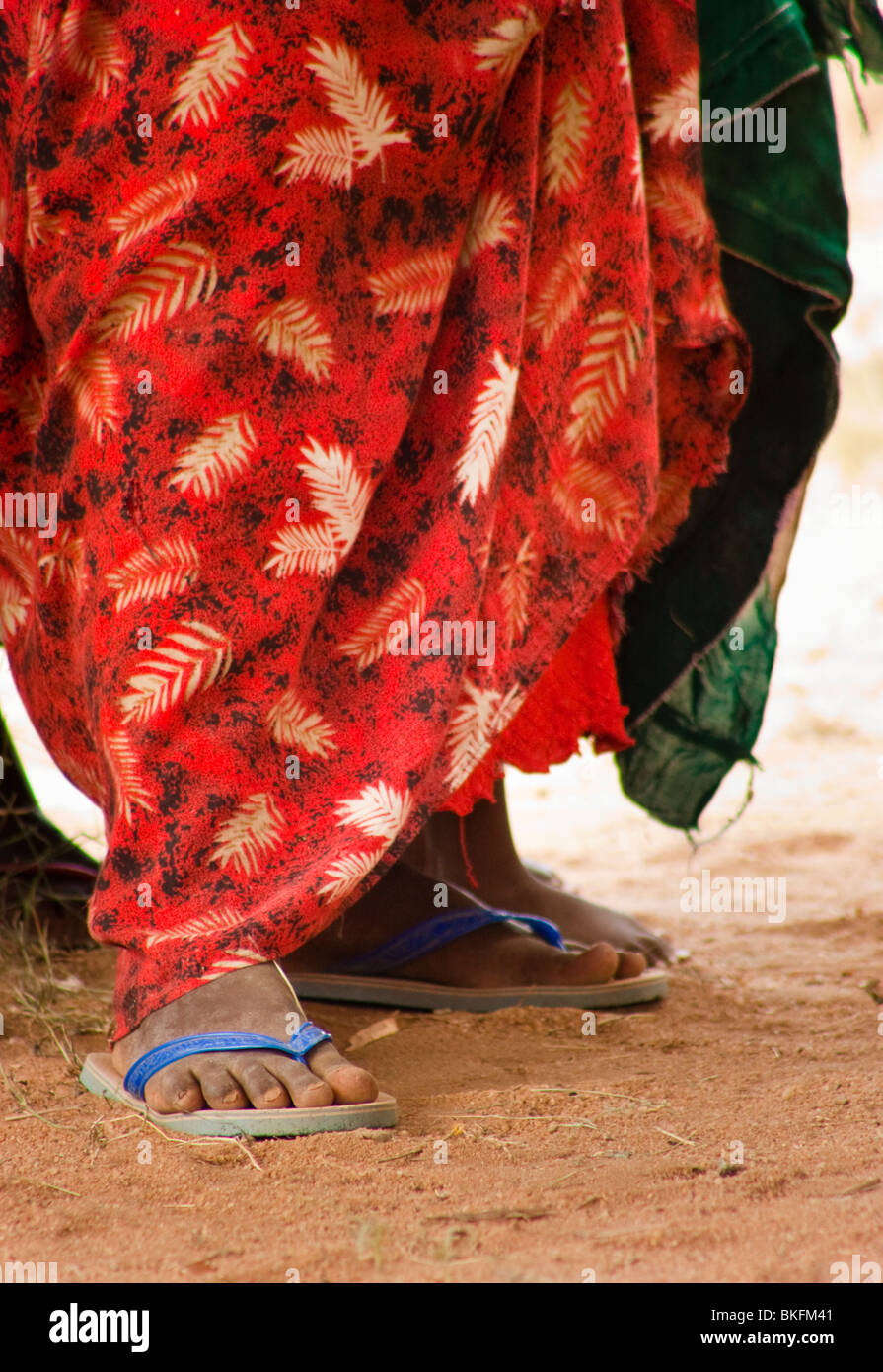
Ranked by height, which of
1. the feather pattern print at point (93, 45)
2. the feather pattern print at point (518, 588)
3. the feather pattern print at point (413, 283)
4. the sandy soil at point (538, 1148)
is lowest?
the sandy soil at point (538, 1148)

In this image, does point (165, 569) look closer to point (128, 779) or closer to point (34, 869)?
point (128, 779)

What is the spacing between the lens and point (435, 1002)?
1736 mm

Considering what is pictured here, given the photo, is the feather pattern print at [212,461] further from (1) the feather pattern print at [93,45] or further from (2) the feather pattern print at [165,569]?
(1) the feather pattern print at [93,45]

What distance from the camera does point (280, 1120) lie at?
1.19 metres

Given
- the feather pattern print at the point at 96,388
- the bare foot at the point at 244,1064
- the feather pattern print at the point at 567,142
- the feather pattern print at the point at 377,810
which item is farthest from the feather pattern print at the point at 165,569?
the feather pattern print at the point at 567,142

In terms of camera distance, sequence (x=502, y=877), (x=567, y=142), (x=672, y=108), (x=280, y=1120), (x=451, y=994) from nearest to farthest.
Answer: (x=280, y=1120)
(x=567, y=142)
(x=672, y=108)
(x=451, y=994)
(x=502, y=877)

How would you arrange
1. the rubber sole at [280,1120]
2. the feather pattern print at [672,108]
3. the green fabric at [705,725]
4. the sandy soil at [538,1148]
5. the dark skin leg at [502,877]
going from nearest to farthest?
the sandy soil at [538,1148], the rubber sole at [280,1120], the feather pattern print at [672,108], the dark skin leg at [502,877], the green fabric at [705,725]

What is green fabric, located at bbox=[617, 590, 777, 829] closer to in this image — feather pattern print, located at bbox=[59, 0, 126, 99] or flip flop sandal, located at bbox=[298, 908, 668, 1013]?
flip flop sandal, located at bbox=[298, 908, 668, 1013]

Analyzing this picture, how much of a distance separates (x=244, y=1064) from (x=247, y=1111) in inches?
1.9

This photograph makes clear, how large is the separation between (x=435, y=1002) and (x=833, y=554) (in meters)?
4.51

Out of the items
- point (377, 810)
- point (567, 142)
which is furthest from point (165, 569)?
point (567, 142)

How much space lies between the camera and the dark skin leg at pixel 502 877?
1875 mm

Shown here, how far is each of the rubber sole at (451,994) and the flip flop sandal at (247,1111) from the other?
1.51 feet
